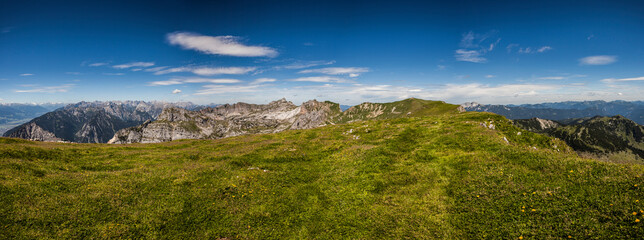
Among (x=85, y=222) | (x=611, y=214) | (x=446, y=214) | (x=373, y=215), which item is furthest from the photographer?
(x=373, y=215)

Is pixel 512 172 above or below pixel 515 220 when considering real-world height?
above

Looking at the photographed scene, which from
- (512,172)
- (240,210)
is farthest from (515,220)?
(240,210)

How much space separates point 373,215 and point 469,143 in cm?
1600

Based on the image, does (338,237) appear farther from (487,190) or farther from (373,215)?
(487,190)

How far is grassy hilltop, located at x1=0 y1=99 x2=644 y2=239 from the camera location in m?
11.8

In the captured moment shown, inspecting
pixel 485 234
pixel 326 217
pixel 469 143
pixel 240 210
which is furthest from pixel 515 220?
pixel 240 210

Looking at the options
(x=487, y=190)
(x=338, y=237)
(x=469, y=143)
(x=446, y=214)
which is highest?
(x=469, y=143)

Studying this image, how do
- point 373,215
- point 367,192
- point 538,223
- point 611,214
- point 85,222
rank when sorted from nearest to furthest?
point 611,214 → point 538,223 → point 85,222 → point 373,215 → point 367,192

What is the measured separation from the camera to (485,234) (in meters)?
12.1

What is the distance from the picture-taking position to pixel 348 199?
17359 millimetres

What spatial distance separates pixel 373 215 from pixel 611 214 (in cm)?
1077

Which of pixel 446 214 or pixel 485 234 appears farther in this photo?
pixel 446 214

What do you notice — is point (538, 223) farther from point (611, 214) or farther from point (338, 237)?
point (338, 237)

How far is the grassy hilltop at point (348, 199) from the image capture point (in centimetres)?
1176
